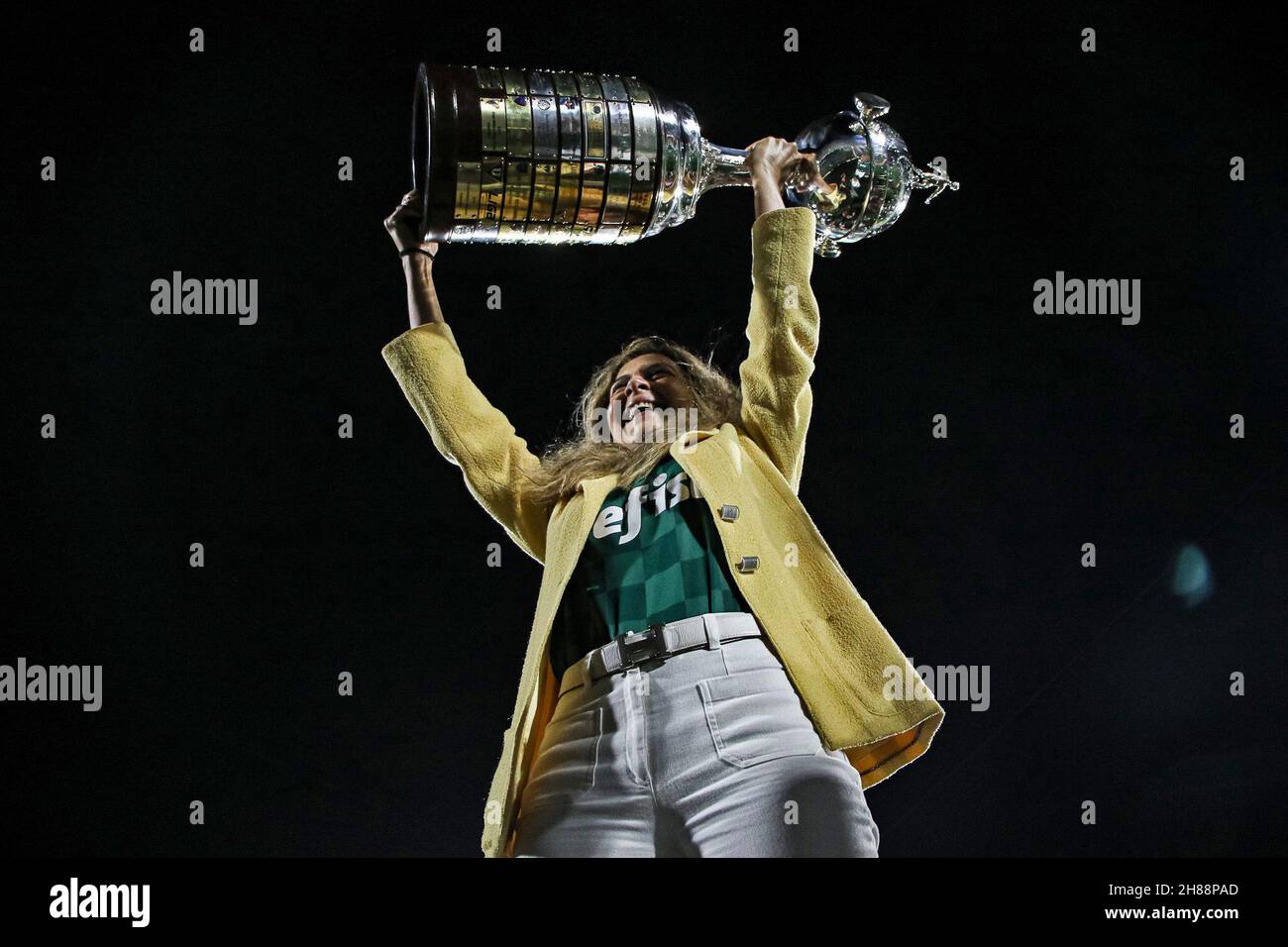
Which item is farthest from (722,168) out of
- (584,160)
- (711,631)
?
(711,631)

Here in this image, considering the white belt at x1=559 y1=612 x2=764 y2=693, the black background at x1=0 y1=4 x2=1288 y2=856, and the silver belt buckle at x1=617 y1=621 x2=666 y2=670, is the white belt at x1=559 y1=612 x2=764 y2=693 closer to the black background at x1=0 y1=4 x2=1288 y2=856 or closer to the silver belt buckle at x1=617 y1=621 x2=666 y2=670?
the silver belt buckle at x1=617 y1=621 x2=666 y2=670

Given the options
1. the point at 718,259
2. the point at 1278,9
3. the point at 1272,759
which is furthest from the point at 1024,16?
the point at 1272,759

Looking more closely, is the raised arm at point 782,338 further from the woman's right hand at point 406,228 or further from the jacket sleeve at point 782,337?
the woman's right hand at point 406,228

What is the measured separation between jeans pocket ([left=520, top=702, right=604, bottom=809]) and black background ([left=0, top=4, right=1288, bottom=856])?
2.89 ft

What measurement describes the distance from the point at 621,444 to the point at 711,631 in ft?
1.33

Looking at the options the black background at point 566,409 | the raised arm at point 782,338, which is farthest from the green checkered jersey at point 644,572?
the black background at point 566,409

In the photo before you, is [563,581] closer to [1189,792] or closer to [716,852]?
[716,852]

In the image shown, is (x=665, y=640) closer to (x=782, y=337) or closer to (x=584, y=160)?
(x=782, y=337)

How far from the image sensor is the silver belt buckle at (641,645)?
150cm

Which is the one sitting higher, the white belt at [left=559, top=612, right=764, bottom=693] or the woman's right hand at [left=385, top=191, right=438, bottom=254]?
the woman's right hand at [left=385, top=191, right=438, bottom=254]

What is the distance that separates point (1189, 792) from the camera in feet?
8.11

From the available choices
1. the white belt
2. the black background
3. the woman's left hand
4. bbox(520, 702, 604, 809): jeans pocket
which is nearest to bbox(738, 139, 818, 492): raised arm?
the woman's left hand

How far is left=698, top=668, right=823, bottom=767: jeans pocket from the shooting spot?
1.44 m

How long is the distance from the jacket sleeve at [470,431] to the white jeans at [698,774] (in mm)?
382
